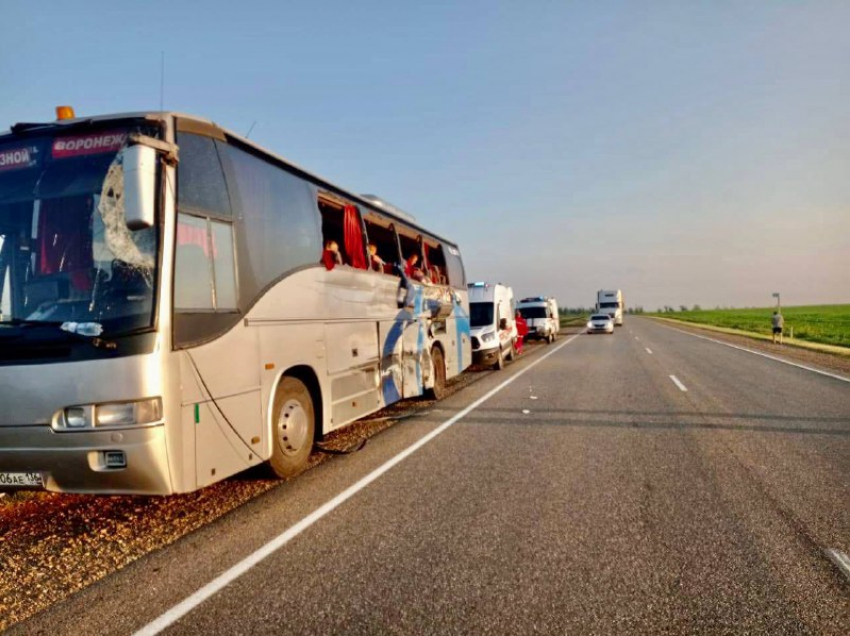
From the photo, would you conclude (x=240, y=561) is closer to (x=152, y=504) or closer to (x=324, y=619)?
(x=324, y=619)

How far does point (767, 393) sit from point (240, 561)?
11039mm

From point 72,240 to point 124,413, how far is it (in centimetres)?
139

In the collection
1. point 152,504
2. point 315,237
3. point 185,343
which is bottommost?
point 152,504

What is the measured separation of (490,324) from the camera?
18.1m

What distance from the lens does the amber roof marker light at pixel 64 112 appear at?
16.2ft

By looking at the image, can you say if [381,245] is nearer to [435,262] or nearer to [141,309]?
[435,262]

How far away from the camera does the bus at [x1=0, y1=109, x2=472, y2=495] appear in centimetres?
414

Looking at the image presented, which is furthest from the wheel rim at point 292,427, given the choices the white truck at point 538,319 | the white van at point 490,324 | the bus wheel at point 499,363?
the white truck at point 538,319

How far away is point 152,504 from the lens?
546cm

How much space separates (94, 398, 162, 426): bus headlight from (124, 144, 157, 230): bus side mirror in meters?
1.26

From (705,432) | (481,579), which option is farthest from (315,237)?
(705,432)

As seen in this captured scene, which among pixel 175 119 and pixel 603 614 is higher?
pixel 175 119

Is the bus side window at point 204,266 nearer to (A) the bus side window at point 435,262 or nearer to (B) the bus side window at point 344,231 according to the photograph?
→ (B) the bus side window at point 344,231

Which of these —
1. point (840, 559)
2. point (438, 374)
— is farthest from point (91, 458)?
point (438, 374)
